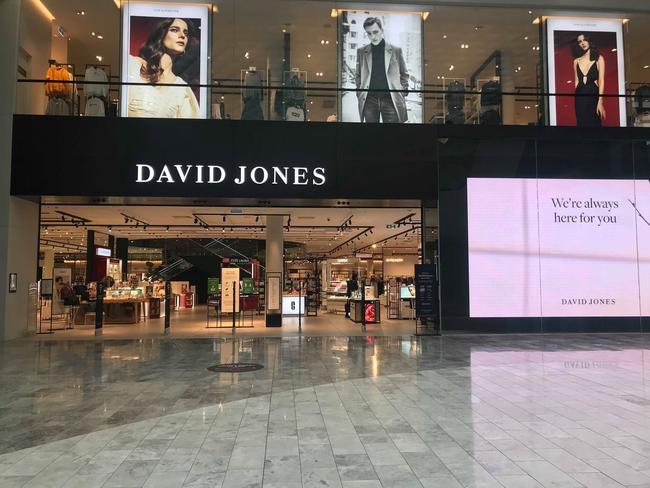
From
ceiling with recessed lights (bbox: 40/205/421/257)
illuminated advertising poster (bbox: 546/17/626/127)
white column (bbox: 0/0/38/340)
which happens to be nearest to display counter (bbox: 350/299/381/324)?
ceiling with recessed lights (bbox: 40/205/421/257)

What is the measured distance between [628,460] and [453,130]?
361 inches

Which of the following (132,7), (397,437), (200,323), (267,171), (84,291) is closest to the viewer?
(397,437)

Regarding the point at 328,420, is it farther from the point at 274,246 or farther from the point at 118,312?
the point at 118,312

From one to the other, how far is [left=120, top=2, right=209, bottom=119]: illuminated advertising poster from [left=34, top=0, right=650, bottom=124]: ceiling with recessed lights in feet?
1.21

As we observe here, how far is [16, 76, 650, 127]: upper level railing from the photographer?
37.8 feet

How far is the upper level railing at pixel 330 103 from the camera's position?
11.5 meters

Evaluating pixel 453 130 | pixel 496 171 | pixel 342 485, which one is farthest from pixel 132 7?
pixel 342 485

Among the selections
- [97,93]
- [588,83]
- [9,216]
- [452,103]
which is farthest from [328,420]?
[588,83]

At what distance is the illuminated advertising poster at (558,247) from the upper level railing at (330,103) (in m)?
1.71

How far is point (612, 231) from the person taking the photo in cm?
1218

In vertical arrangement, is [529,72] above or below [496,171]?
above

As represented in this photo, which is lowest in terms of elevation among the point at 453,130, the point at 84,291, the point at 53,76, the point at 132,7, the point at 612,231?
the point at 84,291

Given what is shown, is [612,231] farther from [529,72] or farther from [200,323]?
[200,323]

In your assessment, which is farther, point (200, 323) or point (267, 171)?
point (200, 323)
